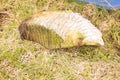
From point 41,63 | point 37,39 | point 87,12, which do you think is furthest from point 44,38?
point 87,12

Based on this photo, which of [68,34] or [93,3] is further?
[93,3]

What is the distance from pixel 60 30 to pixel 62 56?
24 centimetres

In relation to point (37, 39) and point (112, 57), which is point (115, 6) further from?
point (37, 39)

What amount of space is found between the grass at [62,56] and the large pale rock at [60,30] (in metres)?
0.07

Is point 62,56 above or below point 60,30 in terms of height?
below

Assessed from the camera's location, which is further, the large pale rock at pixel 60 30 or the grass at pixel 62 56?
the large pale rock at pixel 60 30

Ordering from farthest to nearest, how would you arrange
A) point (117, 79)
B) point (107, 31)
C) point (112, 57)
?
point (107, 31) < point (112, 57) < point (117, 79)

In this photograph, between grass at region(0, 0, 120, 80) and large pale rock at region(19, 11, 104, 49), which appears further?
large pale rock at region(19, 11, 104, 49)

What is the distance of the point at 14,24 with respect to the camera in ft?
12.6

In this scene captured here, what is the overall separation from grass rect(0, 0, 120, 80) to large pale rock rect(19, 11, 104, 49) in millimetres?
68

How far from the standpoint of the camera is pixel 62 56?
11.4 feet

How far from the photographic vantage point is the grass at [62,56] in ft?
10.7

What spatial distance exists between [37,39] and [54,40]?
20 centimetres

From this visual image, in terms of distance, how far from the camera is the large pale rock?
11.5ft
